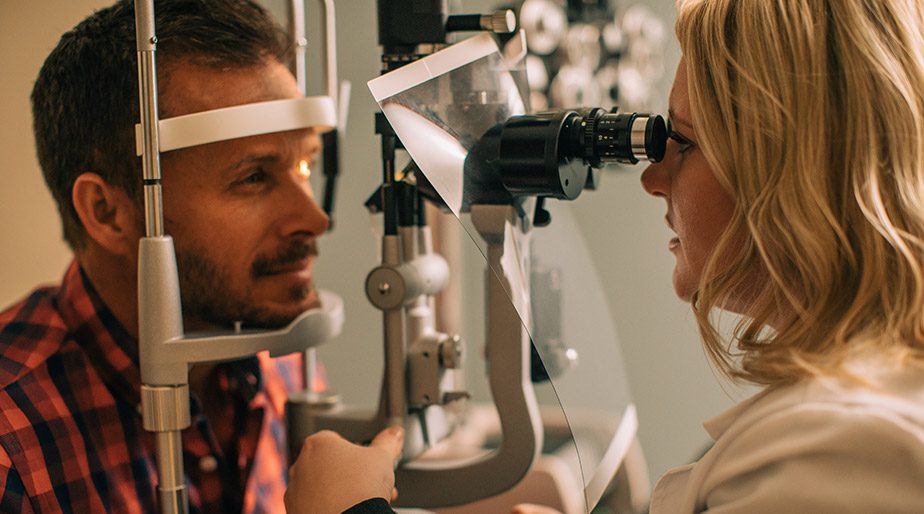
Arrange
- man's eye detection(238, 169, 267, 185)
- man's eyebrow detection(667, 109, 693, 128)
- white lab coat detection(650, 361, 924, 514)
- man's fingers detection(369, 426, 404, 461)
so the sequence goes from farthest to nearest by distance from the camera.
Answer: man's eye detection(238, 169, 267, 185) → man's fingers detection(369, 426, 404, 461) → man's eyebrow detection(667, 109, 693, 128) → white lab coat detection(650, 361, 924, 514)

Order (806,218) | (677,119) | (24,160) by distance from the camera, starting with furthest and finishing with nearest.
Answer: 1. (24,160)
2. (677,119)
3. (806,218)

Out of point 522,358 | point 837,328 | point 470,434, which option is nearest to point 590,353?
point 522,358

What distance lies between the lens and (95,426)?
1057 millimetres

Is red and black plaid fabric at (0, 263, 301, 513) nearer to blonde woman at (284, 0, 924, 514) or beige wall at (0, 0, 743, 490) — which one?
blonde woman at (284, 0, 924, 514)

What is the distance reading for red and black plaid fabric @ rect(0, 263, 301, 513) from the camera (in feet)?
3.18

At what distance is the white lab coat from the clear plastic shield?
24 centimetres

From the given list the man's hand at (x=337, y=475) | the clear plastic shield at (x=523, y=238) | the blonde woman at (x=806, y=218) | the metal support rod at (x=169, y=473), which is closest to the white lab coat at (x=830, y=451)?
the blonde woman at (x=806, y=218)

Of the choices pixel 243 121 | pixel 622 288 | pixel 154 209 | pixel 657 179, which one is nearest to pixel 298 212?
pixel 243 121

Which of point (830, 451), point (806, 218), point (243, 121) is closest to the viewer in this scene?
point (830, 451)

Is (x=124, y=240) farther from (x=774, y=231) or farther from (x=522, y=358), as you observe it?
(x=774, y=231)

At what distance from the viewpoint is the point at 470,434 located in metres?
1.77

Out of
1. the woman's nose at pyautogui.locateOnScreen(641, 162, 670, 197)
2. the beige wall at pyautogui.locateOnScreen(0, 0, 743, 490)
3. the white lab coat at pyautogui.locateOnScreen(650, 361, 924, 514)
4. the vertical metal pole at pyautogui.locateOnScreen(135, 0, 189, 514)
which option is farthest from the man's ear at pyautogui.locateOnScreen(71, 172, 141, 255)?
the beige wall at pyautogui.locateOnScreen(0, 0, 743, 490)

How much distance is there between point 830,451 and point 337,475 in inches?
19.1

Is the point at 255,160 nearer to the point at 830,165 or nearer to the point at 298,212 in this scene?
the point at 298,212
